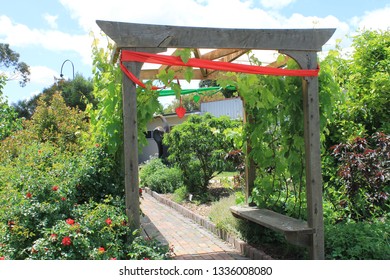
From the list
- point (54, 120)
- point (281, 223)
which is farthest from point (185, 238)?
point (54, 120)

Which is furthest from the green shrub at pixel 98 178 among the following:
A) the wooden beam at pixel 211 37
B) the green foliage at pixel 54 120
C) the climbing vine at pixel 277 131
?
the green foliage at pixel 54 120

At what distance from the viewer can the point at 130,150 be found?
13.2ft

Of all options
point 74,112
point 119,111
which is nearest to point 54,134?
point 74,112

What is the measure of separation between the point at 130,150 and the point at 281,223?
2063 mm

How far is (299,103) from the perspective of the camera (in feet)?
15.4

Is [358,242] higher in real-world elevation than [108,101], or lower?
lower

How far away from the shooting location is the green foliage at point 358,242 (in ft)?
13.2

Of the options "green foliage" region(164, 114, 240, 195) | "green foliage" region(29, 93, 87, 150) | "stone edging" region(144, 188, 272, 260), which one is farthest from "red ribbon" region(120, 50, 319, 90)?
"green foliage" region(29, 93, 87, 150)

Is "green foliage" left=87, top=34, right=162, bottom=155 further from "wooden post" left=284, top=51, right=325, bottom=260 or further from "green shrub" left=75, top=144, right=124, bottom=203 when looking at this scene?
"wooden post" left=284, top=51, right=325, bottom=260

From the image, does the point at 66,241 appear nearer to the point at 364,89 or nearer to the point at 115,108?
the point at 115,108

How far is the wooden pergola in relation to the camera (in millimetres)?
3998

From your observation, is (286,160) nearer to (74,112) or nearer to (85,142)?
(85,142)

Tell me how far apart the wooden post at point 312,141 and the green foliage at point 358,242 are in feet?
0.75

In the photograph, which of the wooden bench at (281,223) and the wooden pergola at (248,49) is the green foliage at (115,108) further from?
the wooden bench at (281,223)
